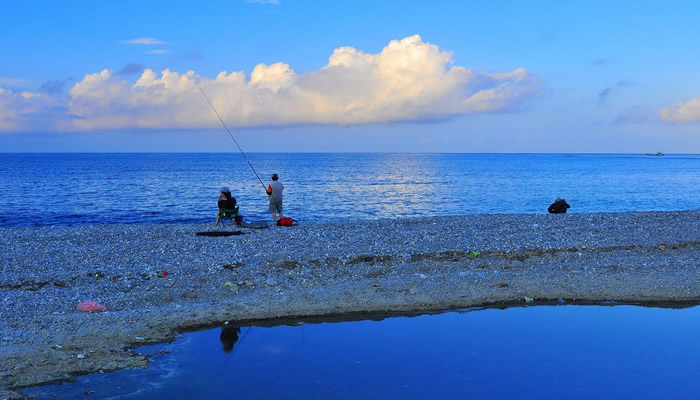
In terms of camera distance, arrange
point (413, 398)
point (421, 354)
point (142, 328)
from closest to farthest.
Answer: point (413, 398) → point (421, 354) → point (142, 328)

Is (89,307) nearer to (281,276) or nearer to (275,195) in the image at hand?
(281,276)

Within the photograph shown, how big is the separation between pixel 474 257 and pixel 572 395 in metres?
8.48

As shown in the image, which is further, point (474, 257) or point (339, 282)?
point (474, 257)

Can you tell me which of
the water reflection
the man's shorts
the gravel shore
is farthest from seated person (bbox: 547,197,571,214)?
the water reflection

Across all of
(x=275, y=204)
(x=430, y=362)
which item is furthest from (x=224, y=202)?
(x=430, y=362)

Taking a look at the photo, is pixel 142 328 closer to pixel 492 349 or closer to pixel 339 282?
pixel 339 282

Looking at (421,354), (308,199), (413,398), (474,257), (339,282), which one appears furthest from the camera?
(308,199)

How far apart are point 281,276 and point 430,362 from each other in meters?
5.95

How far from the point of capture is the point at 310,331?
10820 mm

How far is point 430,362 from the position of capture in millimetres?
9273

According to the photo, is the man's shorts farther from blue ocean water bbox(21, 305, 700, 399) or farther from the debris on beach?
blue ocean water bbox(21, 305, 700, 399)

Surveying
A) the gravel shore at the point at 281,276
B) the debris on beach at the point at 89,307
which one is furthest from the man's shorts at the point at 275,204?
the debris on beach at the point at 89,307

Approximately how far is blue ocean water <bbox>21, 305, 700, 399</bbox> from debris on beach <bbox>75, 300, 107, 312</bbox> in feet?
7.95

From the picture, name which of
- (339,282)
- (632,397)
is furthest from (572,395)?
(339,282)
